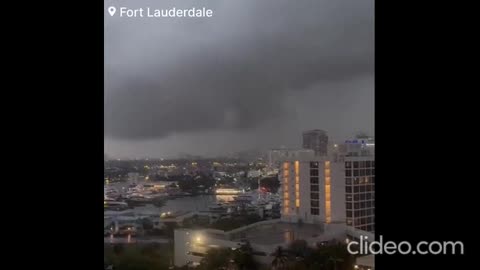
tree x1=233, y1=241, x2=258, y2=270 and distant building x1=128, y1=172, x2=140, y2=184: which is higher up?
distant building x1=128, y1=172, x2=140, y2=184

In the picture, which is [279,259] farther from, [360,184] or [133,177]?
[133,177]

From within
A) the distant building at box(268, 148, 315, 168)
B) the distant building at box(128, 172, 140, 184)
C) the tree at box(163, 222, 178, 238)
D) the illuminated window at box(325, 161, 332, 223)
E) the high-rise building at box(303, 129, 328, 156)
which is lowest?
the tree at box(163, 222, 178, 238)

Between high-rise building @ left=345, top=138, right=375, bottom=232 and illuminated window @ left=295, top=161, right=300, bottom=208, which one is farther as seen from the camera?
illuminated window @ left=295, top=161, right=300, bottom=208

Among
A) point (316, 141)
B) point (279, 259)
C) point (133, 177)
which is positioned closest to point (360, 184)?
point (316, 141)

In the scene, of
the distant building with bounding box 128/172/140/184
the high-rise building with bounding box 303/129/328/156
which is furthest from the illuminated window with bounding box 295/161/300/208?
the distant building with bounding box 128/172/140/184

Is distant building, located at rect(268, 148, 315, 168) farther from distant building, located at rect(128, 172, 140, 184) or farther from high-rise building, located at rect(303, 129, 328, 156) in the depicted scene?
distant building, located at rect(128, 172, 140, 184)
